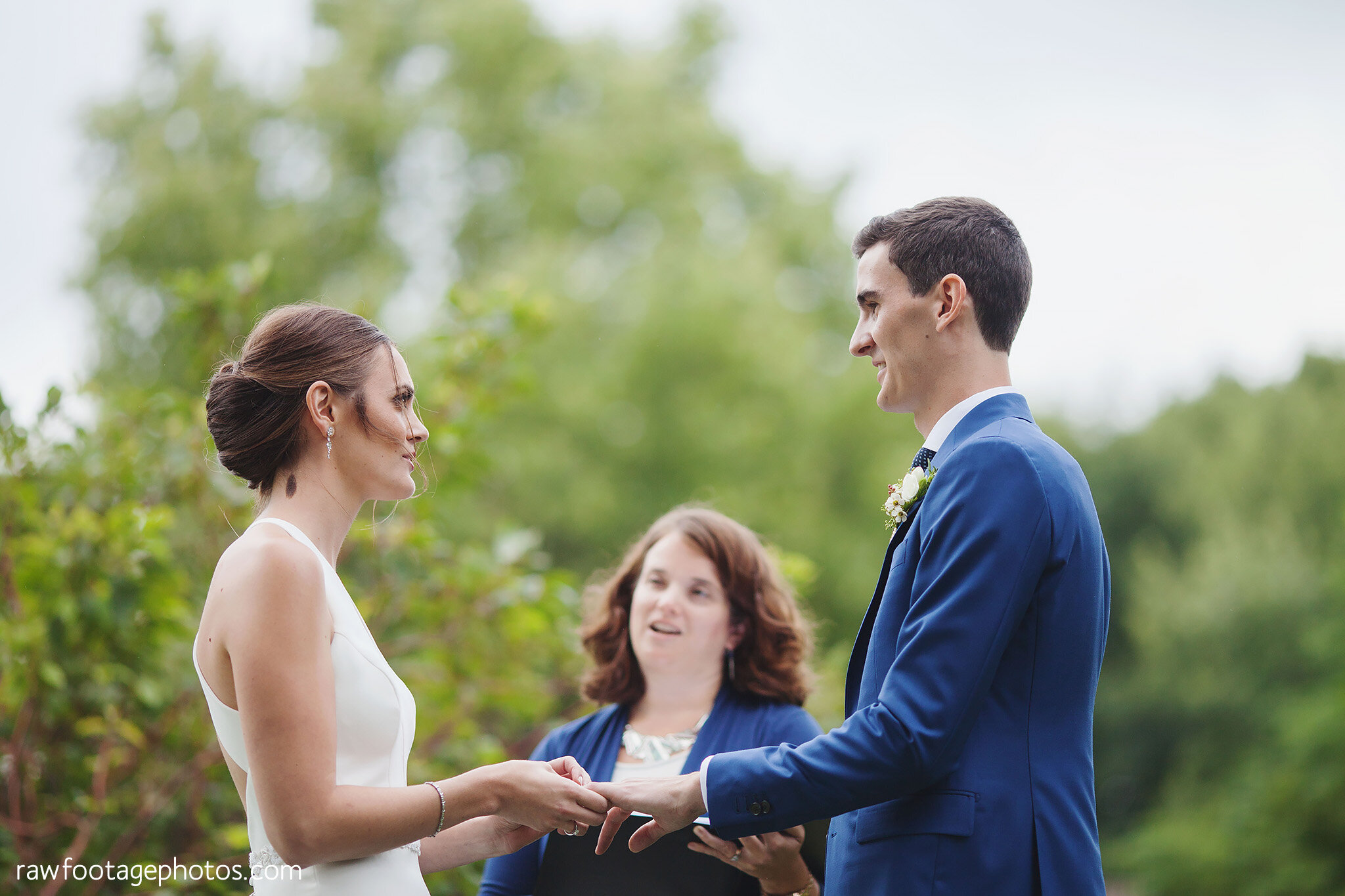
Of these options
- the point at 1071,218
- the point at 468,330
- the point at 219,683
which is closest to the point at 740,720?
the point at 219,683

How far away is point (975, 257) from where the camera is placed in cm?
242

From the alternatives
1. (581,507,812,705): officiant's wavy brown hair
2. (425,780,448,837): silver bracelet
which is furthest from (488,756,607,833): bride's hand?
(581,507,812,705): officiant's wavy brown hair

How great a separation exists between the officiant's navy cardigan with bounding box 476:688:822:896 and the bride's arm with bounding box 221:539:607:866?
1.09m

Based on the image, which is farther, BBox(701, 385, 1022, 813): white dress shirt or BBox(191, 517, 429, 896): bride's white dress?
BBox(701, 385, 1022, 813): white dress shirt

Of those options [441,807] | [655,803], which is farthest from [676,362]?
[441,807]

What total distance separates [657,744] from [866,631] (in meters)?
1.10

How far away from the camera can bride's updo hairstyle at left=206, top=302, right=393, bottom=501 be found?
230cm

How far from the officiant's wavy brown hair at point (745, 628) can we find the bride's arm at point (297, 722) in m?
1.46

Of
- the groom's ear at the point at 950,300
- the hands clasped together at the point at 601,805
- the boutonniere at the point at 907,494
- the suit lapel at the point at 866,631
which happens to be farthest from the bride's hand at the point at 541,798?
the groom's ear at the point at 950,300

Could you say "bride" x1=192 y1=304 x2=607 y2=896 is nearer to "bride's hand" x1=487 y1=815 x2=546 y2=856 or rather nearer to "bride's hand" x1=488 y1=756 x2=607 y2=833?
"bride's hand" x1=488 y1=756 x2=607 y2=833

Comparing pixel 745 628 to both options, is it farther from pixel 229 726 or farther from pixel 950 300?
pixel 229 726

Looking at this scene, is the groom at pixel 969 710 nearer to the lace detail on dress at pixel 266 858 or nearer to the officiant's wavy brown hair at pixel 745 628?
the lace detail on dress at pixel 266 858

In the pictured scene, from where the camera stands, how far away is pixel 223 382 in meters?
2.34

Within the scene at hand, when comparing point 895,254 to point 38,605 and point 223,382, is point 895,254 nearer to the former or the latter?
point 223,382
